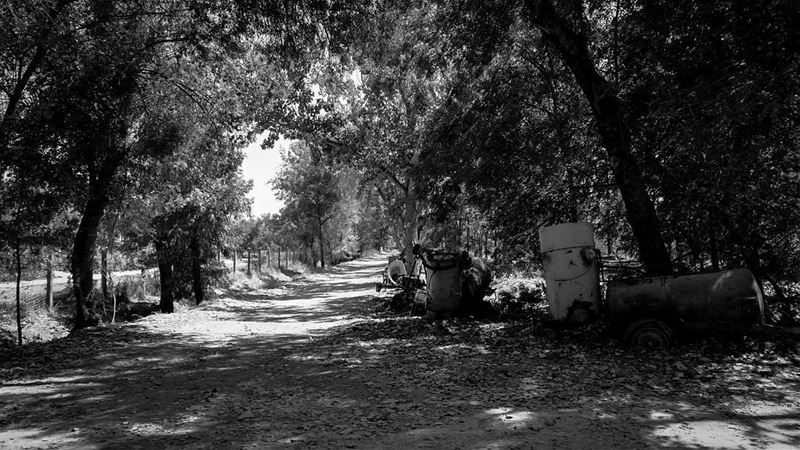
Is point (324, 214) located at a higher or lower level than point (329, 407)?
higher

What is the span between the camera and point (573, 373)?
608cm

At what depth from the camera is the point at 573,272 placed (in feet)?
25.7

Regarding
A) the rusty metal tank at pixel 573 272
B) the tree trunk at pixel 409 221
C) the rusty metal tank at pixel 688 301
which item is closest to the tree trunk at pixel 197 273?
the tree trunk at pixel 409 221

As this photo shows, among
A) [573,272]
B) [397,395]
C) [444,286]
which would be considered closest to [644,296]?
[573,272]

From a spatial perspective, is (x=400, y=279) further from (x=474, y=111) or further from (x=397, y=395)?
(x=397, y=395)

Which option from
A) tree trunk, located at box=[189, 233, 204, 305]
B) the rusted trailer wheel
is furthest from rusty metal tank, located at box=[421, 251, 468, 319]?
tree trunk, located at box=[189, 233, 204, 305]

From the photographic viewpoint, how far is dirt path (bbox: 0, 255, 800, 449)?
14.0ft

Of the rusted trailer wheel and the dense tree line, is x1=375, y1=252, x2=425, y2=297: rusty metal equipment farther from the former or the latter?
the rusted trailer wheel

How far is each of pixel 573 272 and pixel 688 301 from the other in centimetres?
166

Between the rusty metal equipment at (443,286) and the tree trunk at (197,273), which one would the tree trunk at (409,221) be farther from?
the tree trunk at (197,273)

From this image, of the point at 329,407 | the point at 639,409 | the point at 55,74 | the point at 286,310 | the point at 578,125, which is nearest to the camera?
the point at 639,409

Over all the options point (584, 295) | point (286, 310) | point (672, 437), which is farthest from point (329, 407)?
point (286, 310)

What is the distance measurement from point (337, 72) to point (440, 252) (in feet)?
19.4

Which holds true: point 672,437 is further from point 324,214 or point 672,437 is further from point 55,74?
point 324,214
